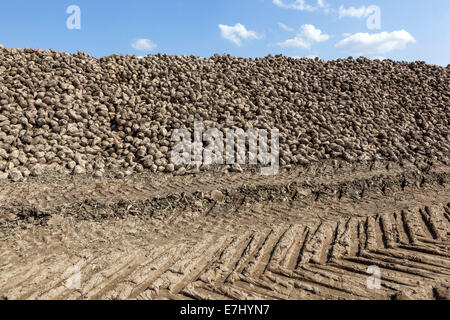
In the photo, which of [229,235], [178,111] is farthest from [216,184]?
[178,111]

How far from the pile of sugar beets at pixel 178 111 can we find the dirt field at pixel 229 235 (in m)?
0.69

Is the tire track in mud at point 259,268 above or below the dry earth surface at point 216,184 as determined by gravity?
below

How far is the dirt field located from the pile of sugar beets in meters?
0.69

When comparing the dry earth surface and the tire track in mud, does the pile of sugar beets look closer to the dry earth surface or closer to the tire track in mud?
the dry earth surface

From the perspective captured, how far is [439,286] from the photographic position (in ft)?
10.2

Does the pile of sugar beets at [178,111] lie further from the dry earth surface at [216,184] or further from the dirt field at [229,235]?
the dirt field at [229,235]

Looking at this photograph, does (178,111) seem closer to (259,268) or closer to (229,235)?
(229,235)

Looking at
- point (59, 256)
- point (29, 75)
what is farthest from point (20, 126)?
point (59, 256)

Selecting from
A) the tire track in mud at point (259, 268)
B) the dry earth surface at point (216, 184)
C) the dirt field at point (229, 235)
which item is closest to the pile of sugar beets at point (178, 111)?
the dry earth surface at point (216, 184)

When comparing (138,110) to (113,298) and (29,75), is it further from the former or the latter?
(113,298)

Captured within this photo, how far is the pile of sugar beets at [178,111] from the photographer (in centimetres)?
677

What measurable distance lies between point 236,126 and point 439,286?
519cm

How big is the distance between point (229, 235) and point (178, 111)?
4154mm

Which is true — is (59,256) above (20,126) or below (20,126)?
below
